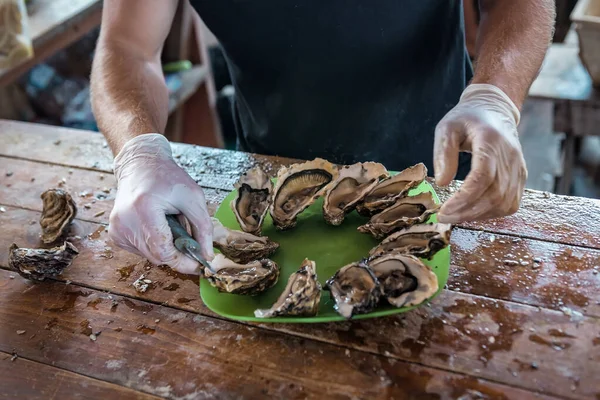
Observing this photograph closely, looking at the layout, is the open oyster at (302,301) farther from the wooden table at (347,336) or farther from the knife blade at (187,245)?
the knife blade at (187,245)

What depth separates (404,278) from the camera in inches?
38.1

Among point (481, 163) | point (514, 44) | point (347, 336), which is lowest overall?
point (347, 336)

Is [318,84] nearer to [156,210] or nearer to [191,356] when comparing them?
[156,210]

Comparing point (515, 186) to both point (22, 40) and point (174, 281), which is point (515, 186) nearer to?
point (174, 281)

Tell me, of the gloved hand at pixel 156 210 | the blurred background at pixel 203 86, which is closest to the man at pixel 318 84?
the gloved hand at pixel 156 210

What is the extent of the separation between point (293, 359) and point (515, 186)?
50cm

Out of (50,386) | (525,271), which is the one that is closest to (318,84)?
(525,271)

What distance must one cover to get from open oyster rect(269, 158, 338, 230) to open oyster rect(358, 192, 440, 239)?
0.14m

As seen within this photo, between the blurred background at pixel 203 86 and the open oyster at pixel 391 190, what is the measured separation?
3.82 feet

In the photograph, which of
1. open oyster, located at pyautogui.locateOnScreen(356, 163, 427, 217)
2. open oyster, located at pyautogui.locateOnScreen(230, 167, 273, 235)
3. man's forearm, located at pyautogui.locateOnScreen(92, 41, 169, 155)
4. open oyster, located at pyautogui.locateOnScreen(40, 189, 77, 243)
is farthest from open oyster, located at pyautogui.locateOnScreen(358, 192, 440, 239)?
open oyster, located at pyautogui.locateOnScreen(40, 189, 77, 243)

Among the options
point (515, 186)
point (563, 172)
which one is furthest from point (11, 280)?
point (563, 172)

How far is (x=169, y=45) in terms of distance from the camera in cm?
306

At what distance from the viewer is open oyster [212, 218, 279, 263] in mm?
1096

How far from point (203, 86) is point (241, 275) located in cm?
230
